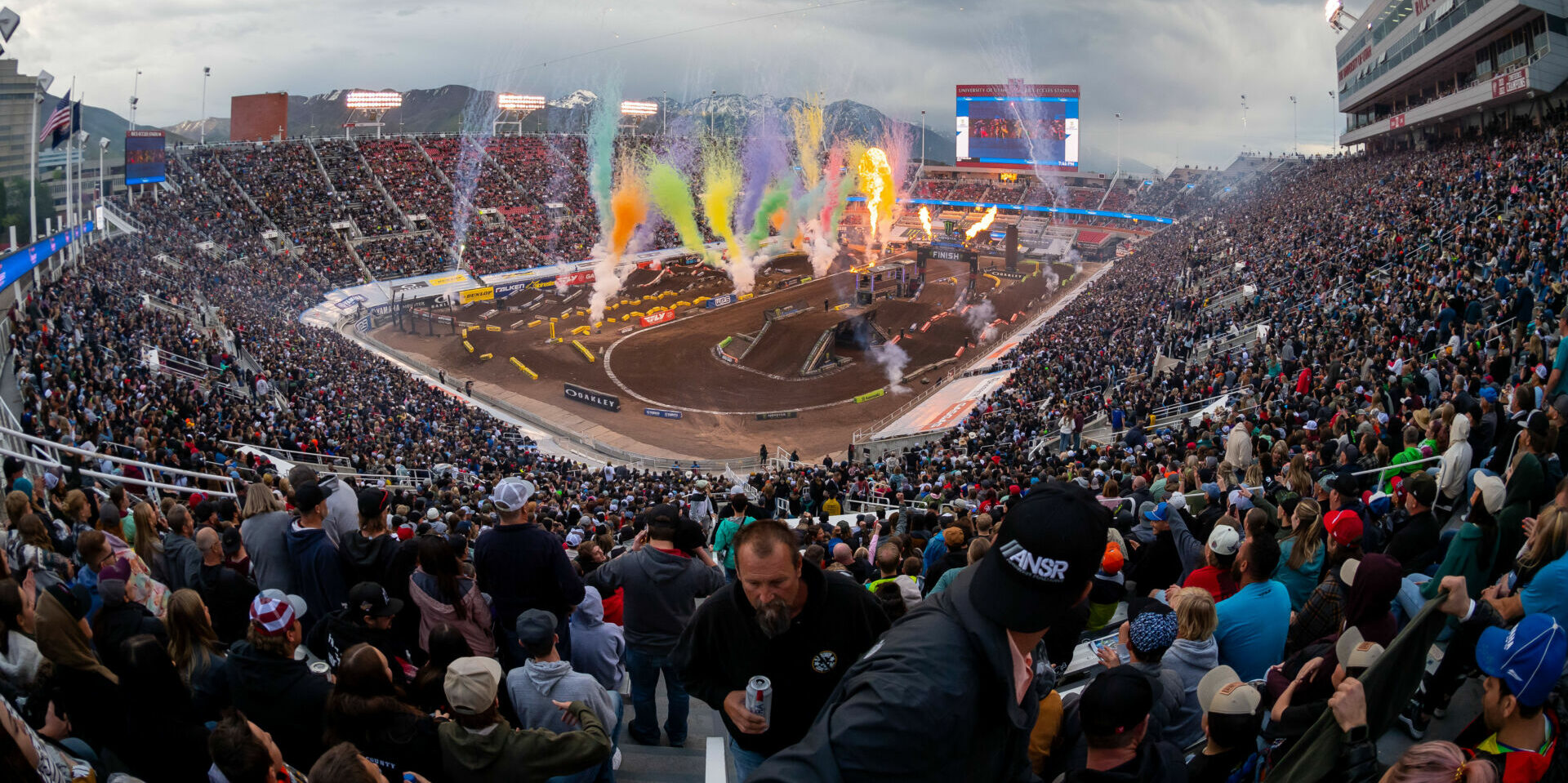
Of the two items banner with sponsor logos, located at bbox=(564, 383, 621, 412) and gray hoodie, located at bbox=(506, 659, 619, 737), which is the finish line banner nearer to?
banner with sponsor logos, located at bbox=(564, 383, 621, 412)

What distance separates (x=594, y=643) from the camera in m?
6.13

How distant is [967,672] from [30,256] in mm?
35591

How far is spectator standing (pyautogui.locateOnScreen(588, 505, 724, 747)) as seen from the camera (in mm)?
6215

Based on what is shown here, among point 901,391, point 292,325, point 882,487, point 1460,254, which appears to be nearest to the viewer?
point 882,487

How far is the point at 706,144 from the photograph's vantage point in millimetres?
99750

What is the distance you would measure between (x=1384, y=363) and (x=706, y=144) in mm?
87630

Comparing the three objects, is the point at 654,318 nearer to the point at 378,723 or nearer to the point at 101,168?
the point at 101,168

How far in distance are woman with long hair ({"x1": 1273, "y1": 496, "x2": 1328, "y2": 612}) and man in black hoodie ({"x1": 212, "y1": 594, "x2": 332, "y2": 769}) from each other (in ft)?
19.7

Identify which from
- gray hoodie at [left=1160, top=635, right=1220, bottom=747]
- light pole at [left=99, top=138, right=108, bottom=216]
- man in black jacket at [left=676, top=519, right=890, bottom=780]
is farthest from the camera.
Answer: light pole at [left=99, top=138, right=108, bottom=216]

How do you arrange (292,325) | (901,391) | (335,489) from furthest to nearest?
(901,391) < (292,325) < (335,489)

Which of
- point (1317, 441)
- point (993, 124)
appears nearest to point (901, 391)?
point (1317, 441)

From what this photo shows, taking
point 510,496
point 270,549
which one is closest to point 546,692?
point 510,496

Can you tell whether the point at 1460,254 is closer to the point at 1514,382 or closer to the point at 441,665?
the point at 1514,382

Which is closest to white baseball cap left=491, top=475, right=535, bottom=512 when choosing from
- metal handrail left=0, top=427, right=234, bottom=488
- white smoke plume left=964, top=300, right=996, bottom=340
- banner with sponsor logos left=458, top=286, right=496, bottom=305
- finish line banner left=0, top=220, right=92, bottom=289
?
metal handrail left=0, top=427, right=234, bottom=488
